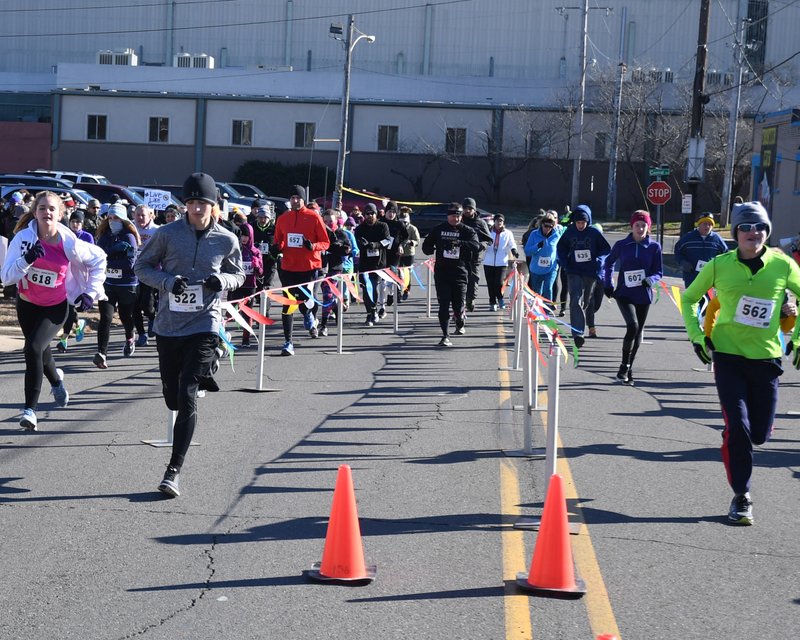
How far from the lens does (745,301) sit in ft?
24.9

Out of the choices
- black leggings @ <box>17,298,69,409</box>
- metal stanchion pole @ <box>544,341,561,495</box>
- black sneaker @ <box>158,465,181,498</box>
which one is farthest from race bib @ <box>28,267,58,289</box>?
metal stanchion pole @ <box>544,341,561,495</box>

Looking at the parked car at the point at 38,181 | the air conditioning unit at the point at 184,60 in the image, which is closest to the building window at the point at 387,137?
the air conditioning unit at the point at 184,60

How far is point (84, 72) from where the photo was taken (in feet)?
225

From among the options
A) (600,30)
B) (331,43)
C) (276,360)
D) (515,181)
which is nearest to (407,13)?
(331,43)

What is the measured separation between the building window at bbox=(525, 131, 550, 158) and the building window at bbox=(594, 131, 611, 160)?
106 inches

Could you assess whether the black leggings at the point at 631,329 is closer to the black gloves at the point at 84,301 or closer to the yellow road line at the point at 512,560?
the yellow road line at the point at 512,560

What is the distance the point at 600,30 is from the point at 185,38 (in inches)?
1038

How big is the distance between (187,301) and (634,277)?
7.25m

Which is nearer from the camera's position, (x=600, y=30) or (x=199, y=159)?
(x=199, y=159)

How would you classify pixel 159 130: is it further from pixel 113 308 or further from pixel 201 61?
pixel 113 308

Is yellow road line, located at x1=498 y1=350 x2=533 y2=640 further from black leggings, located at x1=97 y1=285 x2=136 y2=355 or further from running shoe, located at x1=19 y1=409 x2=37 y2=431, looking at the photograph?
black leggings, located at x1=97 y1=285 x2=136 y2=355

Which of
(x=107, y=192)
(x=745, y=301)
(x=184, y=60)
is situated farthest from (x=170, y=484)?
(x=184, y=60)

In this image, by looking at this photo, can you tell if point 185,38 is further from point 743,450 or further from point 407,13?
point 743,450

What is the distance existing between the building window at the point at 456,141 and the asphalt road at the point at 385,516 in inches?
2096
